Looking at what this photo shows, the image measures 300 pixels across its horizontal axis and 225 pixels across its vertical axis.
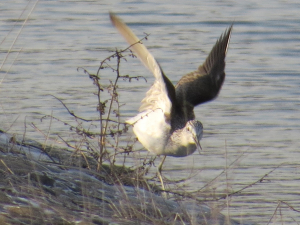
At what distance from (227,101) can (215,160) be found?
2.42 m

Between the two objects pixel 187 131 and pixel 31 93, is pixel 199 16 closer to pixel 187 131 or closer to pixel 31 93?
pixel 31 93

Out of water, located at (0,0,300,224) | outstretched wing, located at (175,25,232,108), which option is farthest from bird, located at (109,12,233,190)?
water, located at (0,0,300,224)

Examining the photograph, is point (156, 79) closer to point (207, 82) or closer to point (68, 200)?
point (207, 82)

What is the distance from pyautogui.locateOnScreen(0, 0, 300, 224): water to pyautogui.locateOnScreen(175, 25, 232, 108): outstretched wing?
715 mm

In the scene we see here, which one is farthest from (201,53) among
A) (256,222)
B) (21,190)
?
(21,190)

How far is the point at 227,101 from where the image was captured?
408 inches

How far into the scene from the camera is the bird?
22.9 ft

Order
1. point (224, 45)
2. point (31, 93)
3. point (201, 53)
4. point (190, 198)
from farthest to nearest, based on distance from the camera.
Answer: point (201, 53)
point (31, 93)
point (224, 45)
point (190, 198)

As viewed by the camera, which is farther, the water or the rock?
the water

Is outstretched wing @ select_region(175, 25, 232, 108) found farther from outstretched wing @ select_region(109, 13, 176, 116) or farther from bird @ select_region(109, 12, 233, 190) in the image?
outstretched wing @ select_region(109, 13, 176, 116)

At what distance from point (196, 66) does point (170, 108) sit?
180 inches

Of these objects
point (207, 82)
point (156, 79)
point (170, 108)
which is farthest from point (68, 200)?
point (207, 82)

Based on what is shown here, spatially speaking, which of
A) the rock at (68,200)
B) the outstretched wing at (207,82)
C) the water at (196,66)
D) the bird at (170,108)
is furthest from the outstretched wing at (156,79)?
the rock at (68,200)

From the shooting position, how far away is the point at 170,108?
710 cm
